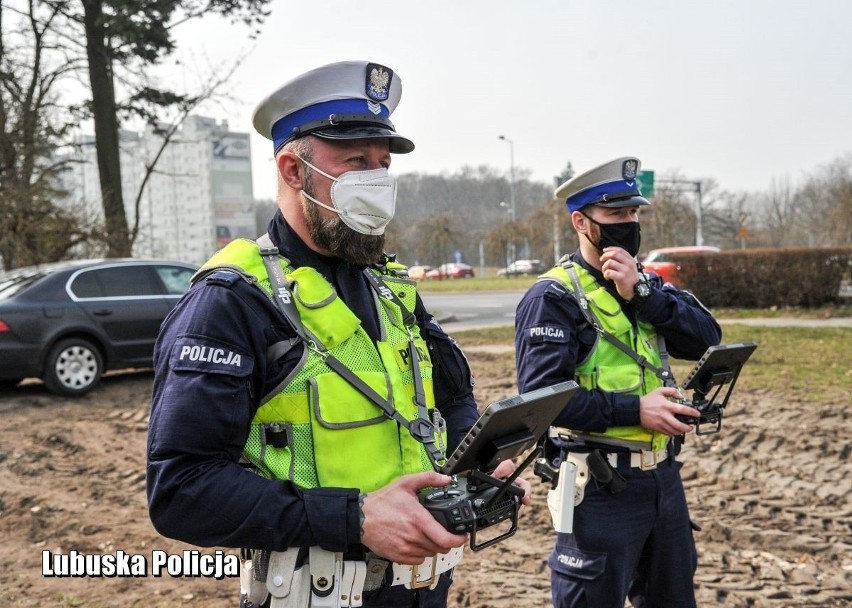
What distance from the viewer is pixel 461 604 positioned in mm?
4027

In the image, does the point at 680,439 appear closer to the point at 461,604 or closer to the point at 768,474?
the point at 461,604

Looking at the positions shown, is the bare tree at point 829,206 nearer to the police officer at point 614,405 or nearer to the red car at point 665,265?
the red car at point 665,265

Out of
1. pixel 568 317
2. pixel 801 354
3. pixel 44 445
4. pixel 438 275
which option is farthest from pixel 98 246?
pixel 438 275

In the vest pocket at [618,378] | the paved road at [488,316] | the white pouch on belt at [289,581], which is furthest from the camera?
the paved road at [488,316]

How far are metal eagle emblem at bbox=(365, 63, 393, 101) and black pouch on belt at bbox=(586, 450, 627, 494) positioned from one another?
1.64m

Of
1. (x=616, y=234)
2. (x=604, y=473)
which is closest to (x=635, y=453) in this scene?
(x=604, y=473)

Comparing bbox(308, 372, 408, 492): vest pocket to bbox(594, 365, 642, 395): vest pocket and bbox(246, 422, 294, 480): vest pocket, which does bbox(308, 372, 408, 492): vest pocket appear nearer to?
bbox(246, 422, 294, 480): vest pocket

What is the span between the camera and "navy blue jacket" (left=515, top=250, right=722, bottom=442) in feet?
9.45

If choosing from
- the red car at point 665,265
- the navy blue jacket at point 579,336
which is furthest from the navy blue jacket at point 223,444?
the red car at point 665,265

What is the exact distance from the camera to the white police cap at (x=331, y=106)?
77.6 inches

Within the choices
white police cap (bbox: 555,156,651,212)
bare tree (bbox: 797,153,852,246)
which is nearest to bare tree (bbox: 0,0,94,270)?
white police cap (bbox: 555,156,651,212)

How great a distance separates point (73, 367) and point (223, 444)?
8.10 metres

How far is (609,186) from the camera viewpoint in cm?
323

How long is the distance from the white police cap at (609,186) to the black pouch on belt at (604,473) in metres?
1.07
